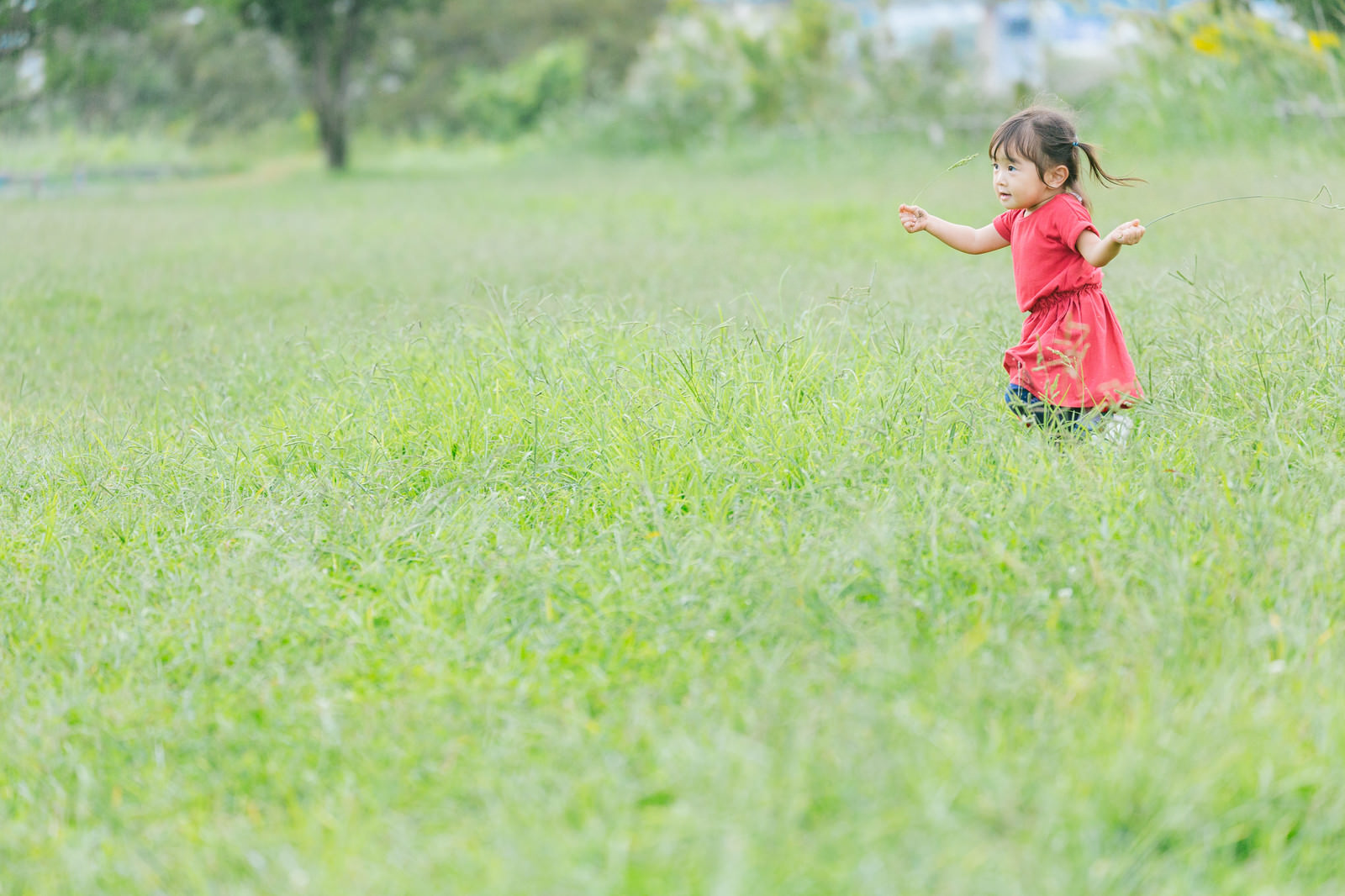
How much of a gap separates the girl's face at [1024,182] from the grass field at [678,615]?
0.52 m

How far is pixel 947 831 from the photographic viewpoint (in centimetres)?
188

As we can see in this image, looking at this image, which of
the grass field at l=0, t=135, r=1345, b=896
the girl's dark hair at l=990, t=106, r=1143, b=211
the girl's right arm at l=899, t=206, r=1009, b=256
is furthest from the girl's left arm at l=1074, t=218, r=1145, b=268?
the grass field at l=0, t=135, r=1345, b=896

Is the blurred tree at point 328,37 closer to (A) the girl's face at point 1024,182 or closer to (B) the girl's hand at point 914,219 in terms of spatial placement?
(B) the girl's hand at point 914,219

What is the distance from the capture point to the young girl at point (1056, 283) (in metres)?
3.78

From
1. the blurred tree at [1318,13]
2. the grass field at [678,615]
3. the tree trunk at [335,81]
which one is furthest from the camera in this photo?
the tree trunk at [335,81]

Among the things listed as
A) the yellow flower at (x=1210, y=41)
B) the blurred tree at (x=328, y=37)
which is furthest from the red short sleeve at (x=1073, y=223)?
the blurred tree at (x=328, y=37)

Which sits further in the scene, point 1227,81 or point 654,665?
point 1227,81

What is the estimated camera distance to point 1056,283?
3914 mm

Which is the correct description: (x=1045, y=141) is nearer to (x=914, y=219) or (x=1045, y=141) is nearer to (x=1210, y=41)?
(x=914, y=219)

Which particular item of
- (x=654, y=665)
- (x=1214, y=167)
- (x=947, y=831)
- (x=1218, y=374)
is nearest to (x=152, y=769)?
(x=654, y=665)

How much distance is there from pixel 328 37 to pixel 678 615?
23467 mm

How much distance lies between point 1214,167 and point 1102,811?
1041 cm

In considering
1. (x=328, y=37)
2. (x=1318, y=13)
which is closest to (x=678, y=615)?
(x=1318, y=13)

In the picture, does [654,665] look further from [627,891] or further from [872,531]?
[627,891]
